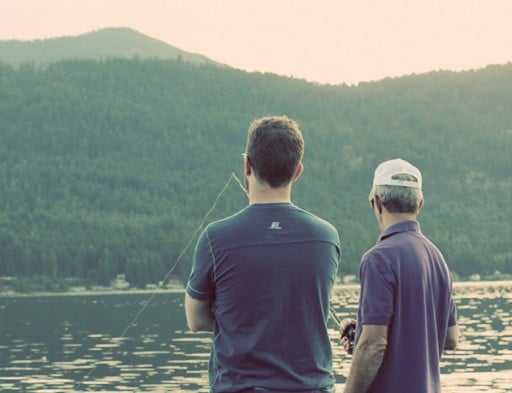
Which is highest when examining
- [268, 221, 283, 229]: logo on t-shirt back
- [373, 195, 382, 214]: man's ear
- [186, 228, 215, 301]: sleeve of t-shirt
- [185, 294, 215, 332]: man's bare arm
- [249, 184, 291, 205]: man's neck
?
[249, 184, 291, 205]: man's neck

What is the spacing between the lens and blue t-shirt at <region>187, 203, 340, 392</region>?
17.4 ft

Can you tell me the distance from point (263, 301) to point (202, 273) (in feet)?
0.88

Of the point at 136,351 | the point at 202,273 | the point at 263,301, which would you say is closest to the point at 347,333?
the point at 263,301

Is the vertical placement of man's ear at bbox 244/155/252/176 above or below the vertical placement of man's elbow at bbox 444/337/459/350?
above

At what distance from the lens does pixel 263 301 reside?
211 inches

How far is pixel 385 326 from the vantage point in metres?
5.66

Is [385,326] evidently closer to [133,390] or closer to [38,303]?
[133,390]

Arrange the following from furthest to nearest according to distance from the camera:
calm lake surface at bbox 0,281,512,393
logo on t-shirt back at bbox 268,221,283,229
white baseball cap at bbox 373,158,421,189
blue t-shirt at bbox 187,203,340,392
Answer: calm lake surface at bbox 0,281,512,393 → white baseball cap at bbox 373,158,421,189 → logo on t-shirt back at bbox 268,221,283,229 → blue t-shirt at bbox 187,203,340,392

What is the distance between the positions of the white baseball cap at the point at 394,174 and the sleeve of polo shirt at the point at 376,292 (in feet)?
1.39

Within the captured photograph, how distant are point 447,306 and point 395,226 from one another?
421 millimetres

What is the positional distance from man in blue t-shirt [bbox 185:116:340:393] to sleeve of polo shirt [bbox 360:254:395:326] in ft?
0.86

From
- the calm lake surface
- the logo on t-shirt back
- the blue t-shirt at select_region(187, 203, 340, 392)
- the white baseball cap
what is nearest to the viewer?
the blue t-shirt at select_region(187, 203, 340, 392)

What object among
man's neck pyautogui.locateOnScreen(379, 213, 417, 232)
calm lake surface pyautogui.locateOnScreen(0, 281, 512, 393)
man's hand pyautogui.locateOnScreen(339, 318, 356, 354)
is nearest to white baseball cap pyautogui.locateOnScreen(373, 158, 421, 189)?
man's neck pyautogui.locateOnScreen(379, 213, 417, 232)

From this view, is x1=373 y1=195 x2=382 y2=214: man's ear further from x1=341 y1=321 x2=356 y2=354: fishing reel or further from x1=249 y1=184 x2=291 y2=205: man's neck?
x1=249 y1=184 x2=291 y2=205: man's neck
